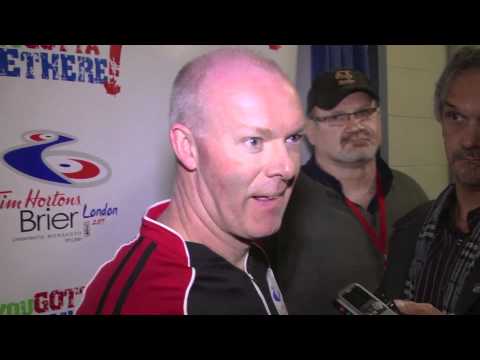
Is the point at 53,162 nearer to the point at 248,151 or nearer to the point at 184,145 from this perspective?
the point at 184,145

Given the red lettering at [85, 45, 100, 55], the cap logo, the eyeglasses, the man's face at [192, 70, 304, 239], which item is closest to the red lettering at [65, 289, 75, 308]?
the man's face at [192, 70, 304, 239]

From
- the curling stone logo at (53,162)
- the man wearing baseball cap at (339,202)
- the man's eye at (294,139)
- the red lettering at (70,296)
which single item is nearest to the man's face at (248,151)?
the man's eye at (294,139)

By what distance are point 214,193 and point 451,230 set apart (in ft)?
2.55

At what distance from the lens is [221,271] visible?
0.89 m

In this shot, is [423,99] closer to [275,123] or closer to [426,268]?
[426,268]

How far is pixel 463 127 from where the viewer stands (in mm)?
1308

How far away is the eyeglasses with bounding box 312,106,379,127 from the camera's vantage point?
4.76 feet

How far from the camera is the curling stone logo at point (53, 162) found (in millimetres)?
1207

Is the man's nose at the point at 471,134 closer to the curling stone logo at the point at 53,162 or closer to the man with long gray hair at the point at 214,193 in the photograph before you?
the man with long gray hair at the point at 214,193

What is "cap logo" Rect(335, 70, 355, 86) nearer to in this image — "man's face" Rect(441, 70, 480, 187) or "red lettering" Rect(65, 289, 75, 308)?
"man's face" Rect(441, 70, 480, 187)

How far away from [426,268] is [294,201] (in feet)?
1.49

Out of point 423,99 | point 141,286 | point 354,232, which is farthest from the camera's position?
point 423,99

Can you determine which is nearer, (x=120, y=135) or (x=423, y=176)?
(x=120, y=135)
